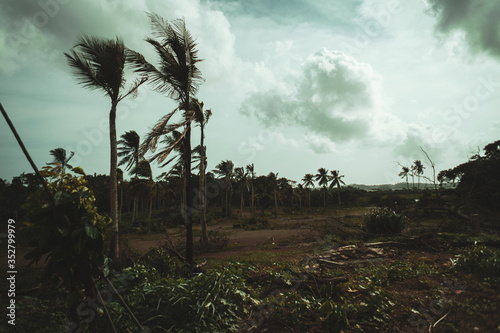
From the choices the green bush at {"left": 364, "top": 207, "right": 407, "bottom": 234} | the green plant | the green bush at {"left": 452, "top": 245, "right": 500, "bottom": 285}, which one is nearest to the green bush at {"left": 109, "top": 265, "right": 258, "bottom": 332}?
the green plant

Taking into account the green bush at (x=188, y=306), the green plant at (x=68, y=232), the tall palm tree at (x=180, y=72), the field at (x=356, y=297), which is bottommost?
the field at (x=356, y=297)

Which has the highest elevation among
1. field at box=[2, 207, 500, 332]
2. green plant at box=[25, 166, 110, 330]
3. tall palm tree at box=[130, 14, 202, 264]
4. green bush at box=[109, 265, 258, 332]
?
tall palm tree at box=[130, 14, 202, 264]

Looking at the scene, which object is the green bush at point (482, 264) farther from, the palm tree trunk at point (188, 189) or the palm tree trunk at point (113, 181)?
the palm tree trunk at point (113, 181)

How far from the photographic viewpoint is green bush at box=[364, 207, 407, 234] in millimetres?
11438

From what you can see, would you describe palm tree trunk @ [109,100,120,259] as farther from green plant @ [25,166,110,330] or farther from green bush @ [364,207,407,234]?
green bush @ [364,207,407,234]

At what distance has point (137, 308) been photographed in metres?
3.54

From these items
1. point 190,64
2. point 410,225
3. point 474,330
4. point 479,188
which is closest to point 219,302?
point 474,330

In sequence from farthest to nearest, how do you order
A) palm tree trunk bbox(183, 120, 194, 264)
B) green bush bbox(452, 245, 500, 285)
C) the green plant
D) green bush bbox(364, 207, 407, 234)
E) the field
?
green bush bbox(364, 207, 407, 234), palm tree trunk bbox(183, 120, 194, 264), green bush bbox(452, 245, 500, 285), the field, the green plant

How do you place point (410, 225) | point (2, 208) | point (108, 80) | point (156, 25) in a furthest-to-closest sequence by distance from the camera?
point (2, 208)
point (410, 225)
point (108, 80)
point (156, 25)

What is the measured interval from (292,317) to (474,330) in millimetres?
2258

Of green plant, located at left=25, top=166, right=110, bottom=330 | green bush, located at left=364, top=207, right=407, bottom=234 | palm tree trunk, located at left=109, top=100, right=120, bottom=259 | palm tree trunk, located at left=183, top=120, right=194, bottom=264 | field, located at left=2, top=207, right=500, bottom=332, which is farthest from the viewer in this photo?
green bush, located at left=364, top=207, right=407, bottom=234

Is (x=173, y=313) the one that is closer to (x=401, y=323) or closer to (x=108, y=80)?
(x=401, y=323)

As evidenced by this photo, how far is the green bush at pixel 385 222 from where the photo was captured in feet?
37.5

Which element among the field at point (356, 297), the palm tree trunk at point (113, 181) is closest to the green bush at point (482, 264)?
the field at point (356, 297)
